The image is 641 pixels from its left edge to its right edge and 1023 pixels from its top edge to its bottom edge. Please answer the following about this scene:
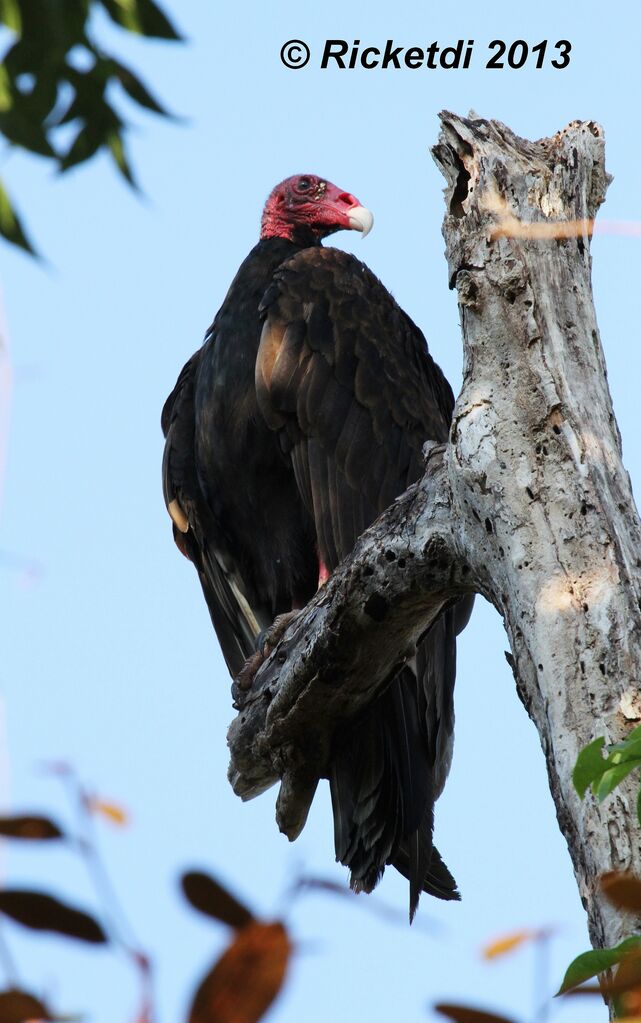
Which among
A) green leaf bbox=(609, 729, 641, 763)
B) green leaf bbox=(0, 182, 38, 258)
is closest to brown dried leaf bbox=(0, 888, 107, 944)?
green leaf bbox=(609, 729, 641, 763)

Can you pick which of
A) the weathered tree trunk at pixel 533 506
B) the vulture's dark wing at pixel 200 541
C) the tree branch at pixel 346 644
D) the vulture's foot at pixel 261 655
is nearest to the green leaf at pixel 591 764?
the weathered tree trunk at pixel 533 506

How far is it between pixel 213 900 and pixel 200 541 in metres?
3.65

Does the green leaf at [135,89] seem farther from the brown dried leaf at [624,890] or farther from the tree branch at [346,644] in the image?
the brown dried leaf at [624,890]

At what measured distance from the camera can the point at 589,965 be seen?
1093 mm

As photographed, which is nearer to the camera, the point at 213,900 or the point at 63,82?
the point at 213,900

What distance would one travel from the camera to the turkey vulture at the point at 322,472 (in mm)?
3451

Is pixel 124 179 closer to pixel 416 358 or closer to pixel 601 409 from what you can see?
pixel 601 409

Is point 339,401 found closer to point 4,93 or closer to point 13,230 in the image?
point 13,230

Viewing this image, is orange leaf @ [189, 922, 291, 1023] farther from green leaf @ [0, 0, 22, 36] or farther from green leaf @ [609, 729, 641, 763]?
green leaf @ [0, 0, 22, 36]

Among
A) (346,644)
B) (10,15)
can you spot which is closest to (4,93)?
(10,15)

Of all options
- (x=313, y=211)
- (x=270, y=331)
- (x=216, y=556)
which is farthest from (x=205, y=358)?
(x=313, y=211)

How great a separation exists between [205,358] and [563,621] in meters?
2.19

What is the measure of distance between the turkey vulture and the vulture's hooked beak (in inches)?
17.3

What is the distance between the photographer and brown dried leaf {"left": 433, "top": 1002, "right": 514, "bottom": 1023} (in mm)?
649
